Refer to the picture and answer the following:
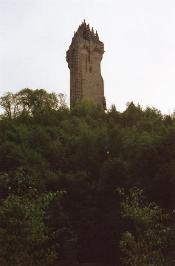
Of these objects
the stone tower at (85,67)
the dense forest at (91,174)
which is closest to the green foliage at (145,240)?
the dense forest at (91,174)

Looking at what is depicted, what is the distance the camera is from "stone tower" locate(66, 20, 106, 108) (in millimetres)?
91000

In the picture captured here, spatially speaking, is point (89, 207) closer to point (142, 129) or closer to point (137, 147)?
point (137, 147)

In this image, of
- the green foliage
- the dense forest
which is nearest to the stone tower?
the dense forest

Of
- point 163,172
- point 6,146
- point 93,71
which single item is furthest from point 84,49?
point 163,172

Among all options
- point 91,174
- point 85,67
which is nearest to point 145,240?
point 91,174

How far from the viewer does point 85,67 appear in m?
93.1

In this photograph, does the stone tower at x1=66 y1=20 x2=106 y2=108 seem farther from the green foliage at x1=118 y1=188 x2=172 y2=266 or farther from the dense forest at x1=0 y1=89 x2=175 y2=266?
the green foliage at x1=118 y1=188 x2=172 y2=266

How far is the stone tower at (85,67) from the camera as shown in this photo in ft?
299

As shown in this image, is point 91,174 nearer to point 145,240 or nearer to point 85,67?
point 145,240

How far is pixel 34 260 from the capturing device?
2645 cm

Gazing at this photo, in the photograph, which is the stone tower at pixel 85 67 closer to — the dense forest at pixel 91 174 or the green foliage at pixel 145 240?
the dense forest at pixel 91 174

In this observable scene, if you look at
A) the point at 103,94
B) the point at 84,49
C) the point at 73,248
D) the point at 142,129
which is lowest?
the point at 73,248

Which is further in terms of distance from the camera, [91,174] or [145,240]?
[91,174]

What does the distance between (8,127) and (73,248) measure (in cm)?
2022
